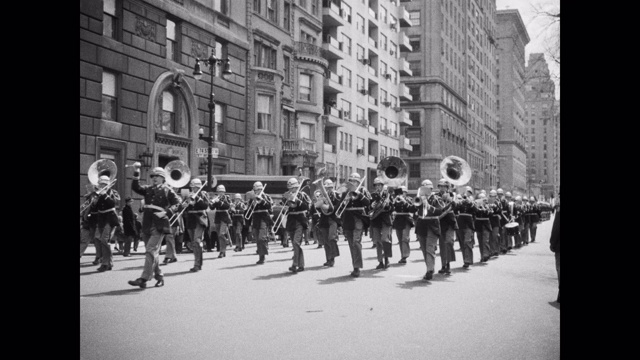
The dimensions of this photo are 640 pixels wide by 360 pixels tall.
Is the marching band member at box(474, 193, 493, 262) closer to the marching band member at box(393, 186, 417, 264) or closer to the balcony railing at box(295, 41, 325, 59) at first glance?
the marching band member at box(393, 186, 417, 264)

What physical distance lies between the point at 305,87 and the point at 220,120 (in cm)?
1322

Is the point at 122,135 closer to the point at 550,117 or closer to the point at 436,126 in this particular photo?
the point at 550,117

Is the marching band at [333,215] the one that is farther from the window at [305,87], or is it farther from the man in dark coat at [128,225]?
the window at [305,87]

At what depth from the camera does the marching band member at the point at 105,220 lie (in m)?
13.3

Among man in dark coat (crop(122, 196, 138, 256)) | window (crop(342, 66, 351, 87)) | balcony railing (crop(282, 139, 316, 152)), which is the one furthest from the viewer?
window (crop(342, 66, 351, 87))

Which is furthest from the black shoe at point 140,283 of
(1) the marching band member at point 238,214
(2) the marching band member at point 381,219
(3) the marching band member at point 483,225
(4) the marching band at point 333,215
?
(1) the marching band member at point 238,214

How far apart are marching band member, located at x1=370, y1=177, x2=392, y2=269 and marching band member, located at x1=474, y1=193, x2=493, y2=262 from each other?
2928 millimetres

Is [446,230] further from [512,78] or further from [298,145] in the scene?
[298,145]

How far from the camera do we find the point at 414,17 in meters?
55.7

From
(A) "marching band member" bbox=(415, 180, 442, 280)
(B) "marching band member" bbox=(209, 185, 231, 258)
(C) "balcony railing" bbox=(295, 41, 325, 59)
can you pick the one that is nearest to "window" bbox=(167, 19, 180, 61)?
(B) "marching band member" bbox=(209, 185, 231, 258)

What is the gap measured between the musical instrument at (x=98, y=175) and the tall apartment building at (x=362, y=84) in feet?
82.7

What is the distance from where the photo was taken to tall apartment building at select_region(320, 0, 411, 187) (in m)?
44.3
